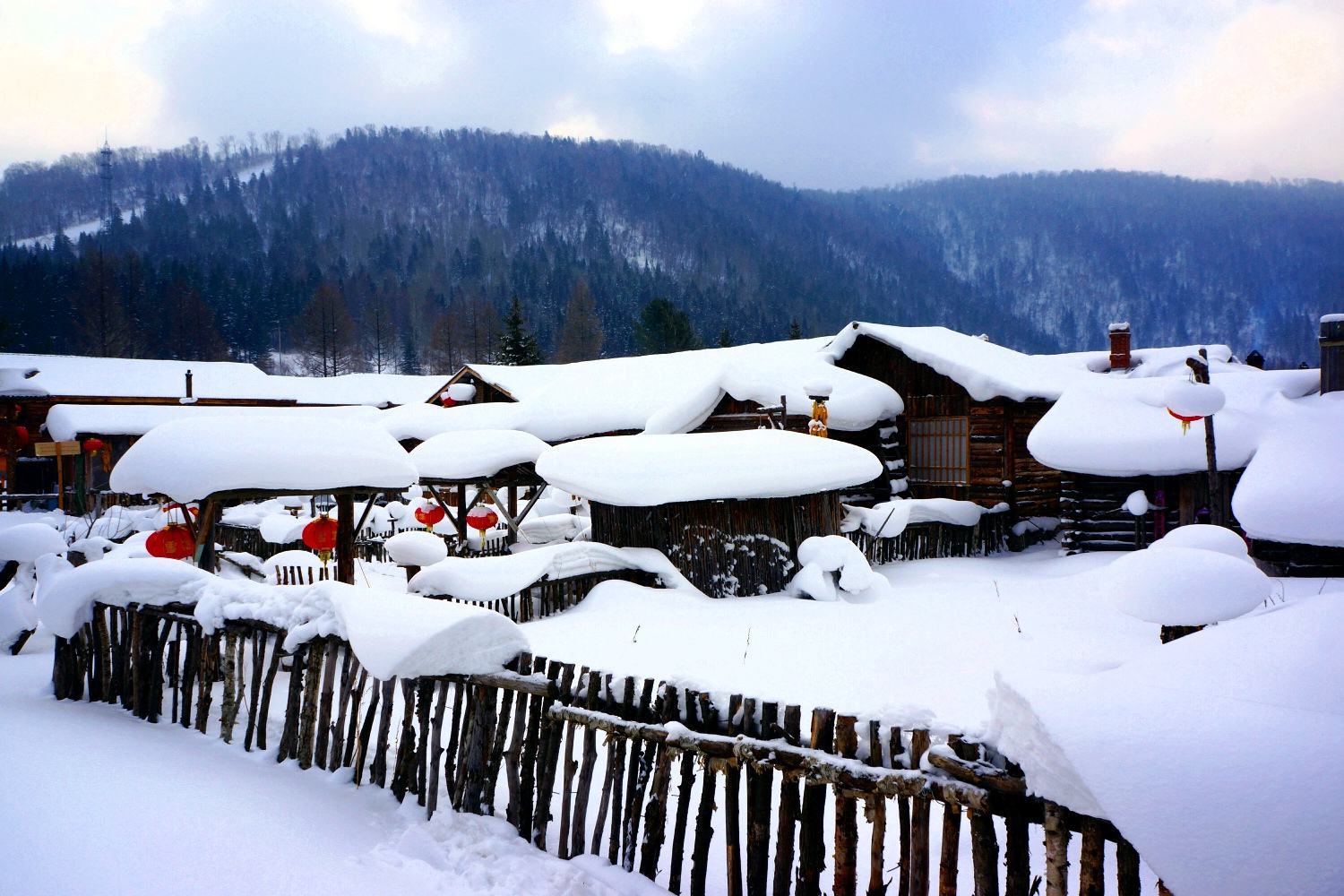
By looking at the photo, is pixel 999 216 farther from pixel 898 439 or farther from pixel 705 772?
Result: pixel 705 772

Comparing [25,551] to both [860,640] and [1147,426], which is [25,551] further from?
[1147,426]

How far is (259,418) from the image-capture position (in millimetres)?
8586

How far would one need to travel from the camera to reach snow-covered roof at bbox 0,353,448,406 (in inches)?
1310

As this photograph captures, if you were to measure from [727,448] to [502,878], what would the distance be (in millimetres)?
8803

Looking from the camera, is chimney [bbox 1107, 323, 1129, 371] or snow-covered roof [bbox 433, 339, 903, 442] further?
chimney [bbox 1107, 323, 1129, 371]

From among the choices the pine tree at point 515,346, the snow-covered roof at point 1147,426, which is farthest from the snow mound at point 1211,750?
the pine tree at point 515,346

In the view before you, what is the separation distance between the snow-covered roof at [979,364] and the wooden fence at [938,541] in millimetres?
3061

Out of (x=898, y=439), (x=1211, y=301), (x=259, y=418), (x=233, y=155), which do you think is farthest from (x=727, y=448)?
(x=233, y=155)

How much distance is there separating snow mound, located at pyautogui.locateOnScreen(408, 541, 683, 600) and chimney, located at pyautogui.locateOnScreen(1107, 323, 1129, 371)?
16.2m

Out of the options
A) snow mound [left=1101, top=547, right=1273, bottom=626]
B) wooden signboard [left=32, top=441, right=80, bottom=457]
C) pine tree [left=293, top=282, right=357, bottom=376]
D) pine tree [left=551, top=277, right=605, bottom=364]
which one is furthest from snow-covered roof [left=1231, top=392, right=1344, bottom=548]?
pine tree [left=293, top=282, right=357, bottom=376]

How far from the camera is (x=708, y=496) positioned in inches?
470

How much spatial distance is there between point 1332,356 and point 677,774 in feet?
42.2

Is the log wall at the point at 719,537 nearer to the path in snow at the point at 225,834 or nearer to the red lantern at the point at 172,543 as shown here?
the red lantern at the point at 172,543

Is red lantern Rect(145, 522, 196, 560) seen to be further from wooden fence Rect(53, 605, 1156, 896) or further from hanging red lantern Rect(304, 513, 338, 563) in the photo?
wooden fence Rect(53, 605, 1156, 896)
